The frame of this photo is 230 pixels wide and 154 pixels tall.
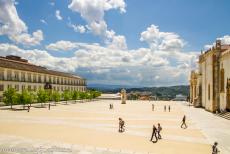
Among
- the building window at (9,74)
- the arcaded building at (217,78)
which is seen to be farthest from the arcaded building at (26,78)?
the arcaded building at (217,78)

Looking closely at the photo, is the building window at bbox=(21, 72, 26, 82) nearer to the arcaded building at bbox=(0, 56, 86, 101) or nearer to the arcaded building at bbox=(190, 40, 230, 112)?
the arcaded building at bbox=(0, 56, 86, 101)

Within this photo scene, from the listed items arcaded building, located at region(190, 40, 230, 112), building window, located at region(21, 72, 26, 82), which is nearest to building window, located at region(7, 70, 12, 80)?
building window, located at region(21, 72, 26, 82)

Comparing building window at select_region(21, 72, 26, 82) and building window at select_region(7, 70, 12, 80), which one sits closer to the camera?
building window at select_region(7, 70, 12, 80)

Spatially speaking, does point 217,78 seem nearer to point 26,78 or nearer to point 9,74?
point 9,74

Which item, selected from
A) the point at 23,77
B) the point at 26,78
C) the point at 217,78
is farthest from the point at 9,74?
the point at 217,78

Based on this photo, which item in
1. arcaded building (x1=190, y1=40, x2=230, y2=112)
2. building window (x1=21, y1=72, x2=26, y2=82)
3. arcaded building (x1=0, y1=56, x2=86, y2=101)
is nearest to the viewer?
arcaded building (x1=190, y1=40, x2=230, y2=112)

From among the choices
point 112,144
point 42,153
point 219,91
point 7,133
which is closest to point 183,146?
point 112,144

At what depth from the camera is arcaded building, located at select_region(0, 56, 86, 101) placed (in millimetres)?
66125

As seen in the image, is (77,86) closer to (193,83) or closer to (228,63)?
(193,83)

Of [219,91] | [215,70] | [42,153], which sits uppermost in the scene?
[215,70]

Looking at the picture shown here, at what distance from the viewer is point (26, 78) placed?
74.2 m

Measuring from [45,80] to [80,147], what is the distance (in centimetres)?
6610

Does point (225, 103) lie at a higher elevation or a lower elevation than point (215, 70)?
lower

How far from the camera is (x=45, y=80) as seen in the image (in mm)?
84062
